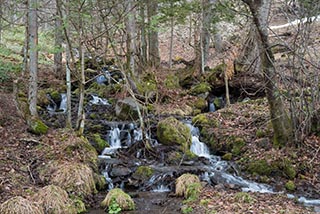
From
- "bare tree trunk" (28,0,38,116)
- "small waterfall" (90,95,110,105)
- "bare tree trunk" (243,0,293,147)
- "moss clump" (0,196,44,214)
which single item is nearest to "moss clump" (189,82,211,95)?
"small waterfall" (90,95,110,105)

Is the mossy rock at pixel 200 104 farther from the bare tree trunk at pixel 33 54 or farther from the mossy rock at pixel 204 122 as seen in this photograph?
the bare tree trunk at pixel 33 54

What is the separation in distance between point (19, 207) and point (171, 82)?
10563 mm

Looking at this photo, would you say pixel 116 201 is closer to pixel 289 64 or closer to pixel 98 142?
pixel 98 142

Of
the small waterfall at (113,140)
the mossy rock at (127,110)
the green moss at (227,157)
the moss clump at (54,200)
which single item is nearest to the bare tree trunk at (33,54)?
the small waterfall at (113,140)

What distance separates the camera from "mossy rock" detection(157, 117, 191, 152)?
10.4 metres

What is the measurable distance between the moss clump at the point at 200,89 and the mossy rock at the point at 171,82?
31.9 inches

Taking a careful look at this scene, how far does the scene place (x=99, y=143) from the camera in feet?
33.7

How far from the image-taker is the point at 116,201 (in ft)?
22.3

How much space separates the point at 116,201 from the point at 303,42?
5.66 meters

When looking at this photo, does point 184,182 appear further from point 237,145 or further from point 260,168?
point 237,145

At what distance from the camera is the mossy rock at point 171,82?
15.3m

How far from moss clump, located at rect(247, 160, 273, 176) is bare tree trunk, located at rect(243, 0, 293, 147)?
2.26 ft

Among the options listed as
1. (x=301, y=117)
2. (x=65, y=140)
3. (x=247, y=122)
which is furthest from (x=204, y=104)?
(x=65, y=140)

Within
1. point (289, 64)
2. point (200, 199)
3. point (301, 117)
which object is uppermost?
point (289, 64)
